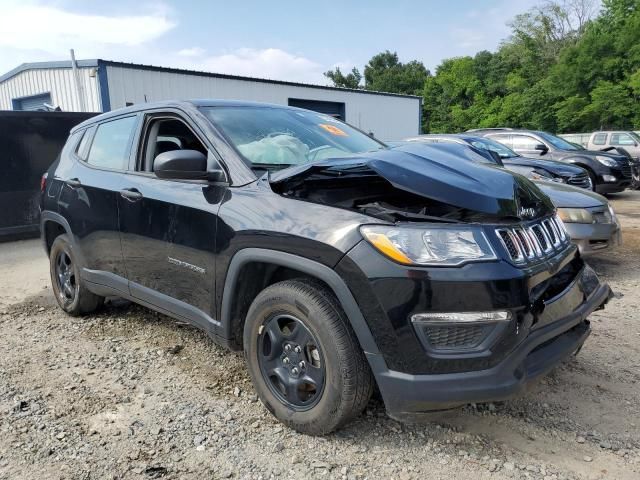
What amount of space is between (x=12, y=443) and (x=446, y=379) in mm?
2179

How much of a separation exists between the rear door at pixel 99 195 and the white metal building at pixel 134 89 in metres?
11.1

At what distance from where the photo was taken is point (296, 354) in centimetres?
254

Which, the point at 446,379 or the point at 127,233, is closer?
the point at 446,379

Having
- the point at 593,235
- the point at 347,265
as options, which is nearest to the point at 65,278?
the point at 347,265

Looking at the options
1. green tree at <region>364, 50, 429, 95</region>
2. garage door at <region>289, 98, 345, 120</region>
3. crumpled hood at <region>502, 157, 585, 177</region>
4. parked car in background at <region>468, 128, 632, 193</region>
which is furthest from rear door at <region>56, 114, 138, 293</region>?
green tree at <region>364, 50, 429, 95</region>

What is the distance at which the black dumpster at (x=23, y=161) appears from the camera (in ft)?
24.8

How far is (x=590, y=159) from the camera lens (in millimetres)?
11594

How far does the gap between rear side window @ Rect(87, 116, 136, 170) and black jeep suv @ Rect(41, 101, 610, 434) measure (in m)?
0.32

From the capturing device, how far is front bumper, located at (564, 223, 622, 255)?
5051mm

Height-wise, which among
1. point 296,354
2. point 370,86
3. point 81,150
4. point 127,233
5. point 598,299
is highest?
point 370,86

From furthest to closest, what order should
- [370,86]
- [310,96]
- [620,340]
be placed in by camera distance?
[370,86], [310,96], [620,340]

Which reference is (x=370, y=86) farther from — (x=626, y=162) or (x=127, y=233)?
(x=127, y=233)

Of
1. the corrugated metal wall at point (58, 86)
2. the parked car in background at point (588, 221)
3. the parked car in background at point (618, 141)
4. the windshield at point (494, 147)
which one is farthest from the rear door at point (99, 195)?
the parked car in background at point (618, 141)

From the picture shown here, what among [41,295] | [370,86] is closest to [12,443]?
[41,295]
